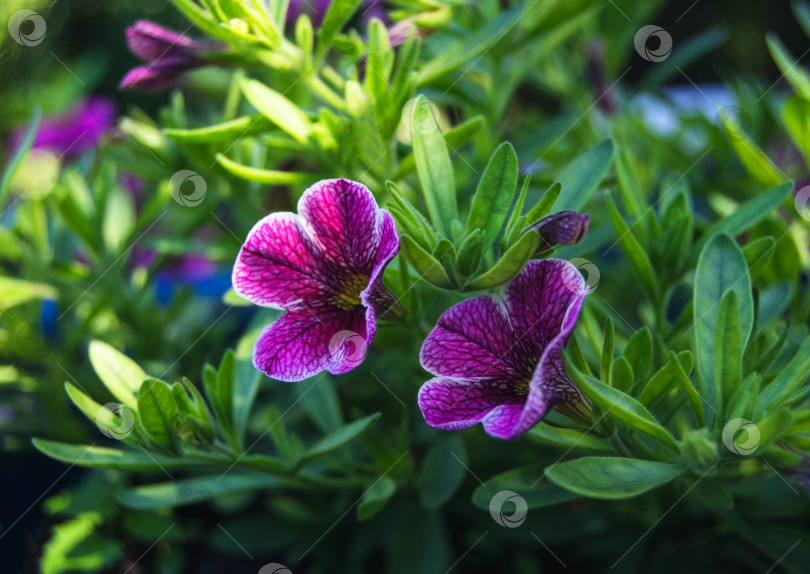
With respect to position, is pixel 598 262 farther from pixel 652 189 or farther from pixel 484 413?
pixel 484 413

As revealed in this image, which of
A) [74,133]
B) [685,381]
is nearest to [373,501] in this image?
[685,381]

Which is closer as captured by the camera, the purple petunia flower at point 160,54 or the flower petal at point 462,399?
the flower petal at point 462,399

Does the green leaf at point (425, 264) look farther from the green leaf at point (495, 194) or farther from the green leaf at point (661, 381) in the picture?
the green leaf at point (661, 381)

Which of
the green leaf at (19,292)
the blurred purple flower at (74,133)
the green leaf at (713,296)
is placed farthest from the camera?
the blurred purple flower at (74,133)

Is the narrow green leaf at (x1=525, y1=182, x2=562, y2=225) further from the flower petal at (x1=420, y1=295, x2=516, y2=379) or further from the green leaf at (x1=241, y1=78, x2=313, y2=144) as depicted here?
the green leaf at (x1=241, y1=78, x2=313, y2=144)

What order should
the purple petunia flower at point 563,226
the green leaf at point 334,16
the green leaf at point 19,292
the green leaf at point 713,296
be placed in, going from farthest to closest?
the green leaf at point 19,292 → the green leaf at point 334,16 → the green leaf at point 713,296 → the purple petunia flower at point 563,226

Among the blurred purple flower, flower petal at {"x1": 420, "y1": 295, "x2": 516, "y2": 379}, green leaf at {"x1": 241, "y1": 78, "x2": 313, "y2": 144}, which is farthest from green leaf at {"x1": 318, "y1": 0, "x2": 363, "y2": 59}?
the blurred purple flower

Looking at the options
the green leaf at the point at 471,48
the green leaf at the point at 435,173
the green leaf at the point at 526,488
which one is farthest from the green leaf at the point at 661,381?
the green leaf at the point at 471,48
